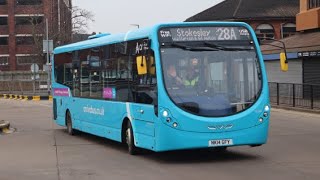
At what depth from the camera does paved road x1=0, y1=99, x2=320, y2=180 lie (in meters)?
10.5

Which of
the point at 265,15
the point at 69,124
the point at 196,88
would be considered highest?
the point at 265,15

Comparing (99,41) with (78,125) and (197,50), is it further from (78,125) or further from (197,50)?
(197,50)

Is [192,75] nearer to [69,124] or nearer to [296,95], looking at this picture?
[69,124]

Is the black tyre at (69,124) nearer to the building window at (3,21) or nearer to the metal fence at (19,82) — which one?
the metal fence at (19,82)

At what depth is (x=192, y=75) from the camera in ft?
39.1

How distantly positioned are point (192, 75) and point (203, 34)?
0.91 meters

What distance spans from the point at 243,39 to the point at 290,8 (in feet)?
172

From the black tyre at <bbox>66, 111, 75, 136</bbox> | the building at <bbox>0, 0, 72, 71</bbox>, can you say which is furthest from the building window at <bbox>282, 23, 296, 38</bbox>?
the black tyre at <bbox>66, 111, 75, 136</bbox>

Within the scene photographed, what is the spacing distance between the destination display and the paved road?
2.46 metres

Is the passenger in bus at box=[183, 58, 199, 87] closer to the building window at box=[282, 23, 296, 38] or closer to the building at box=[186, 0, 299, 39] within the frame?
the building at box=[186, 0, 299, 39]

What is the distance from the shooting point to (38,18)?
94125 millimetres

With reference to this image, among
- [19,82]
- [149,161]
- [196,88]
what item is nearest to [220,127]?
[196,88]

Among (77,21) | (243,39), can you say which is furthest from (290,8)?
(243,39)

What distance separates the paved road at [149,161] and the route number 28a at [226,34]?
2.47m
